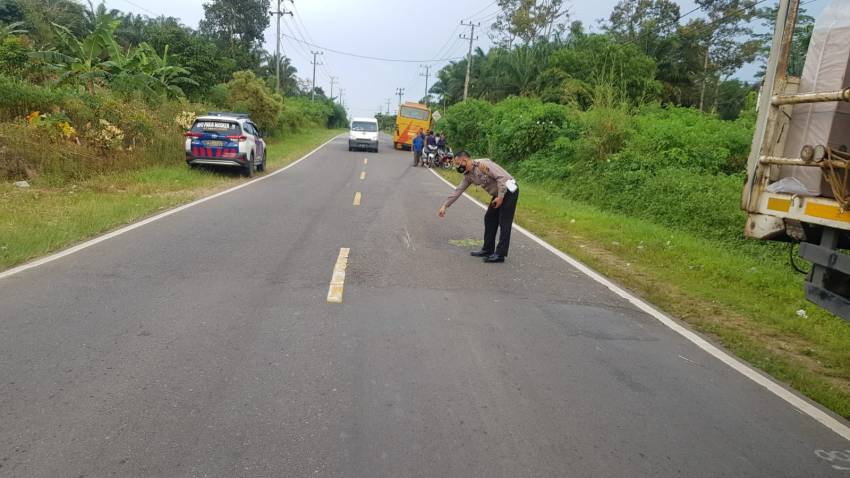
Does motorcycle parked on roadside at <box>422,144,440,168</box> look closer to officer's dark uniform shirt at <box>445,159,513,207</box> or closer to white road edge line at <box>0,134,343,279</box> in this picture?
white road edge line at <box>0,134,343,279</box>

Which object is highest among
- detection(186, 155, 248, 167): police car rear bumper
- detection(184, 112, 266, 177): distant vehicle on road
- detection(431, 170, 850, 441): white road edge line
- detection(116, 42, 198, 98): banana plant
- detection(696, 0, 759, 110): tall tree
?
detection(696, 0, 759, 110): tall tree

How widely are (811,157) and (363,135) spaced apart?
33169 mm

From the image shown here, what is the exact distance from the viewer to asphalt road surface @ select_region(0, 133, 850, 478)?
122 inches

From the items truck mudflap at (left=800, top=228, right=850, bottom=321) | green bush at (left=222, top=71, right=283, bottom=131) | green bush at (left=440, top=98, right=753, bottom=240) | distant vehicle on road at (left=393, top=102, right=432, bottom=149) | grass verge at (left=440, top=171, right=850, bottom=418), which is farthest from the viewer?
distant vehicle on road at (left=393, top=102, right=432, bottom=149)

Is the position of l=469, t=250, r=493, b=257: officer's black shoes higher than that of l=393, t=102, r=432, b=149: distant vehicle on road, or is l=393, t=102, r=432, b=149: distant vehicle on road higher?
l=393, t=102, r=432, b=149: distant vehicle on road

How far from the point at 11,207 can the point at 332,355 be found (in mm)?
8240

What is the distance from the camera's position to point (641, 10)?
42.6m

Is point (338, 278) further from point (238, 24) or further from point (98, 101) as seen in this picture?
point (238, 24)

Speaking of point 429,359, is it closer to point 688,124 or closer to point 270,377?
point 270,377

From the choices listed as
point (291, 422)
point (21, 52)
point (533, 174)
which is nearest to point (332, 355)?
point (291, 422)

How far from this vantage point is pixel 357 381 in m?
3.96

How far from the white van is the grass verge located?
24.3 m

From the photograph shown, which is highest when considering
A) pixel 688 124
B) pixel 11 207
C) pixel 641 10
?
pixel 641 10

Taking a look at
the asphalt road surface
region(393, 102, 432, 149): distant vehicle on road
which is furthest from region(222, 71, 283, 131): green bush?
the asphalt road surface
